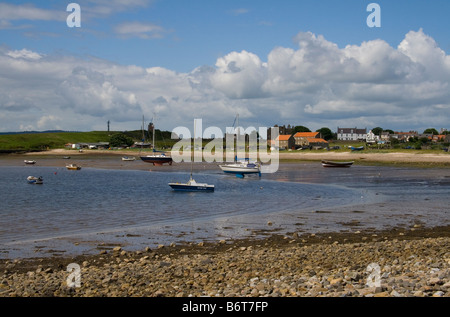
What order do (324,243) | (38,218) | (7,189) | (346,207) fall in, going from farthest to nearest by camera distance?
(7,189), (346,207), (38,218), (324,243)

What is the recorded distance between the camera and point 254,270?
14727 mm

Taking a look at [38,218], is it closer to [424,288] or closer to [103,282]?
[103,282]

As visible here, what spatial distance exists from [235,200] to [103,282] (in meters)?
27.5

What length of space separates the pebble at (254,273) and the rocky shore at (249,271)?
0.09ft

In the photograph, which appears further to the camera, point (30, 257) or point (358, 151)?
point (358, 151)

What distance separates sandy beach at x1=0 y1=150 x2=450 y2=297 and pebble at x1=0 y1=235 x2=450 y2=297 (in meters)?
0.02

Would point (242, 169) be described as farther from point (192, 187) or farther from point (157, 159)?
point (157, 159)

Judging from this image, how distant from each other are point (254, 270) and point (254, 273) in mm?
494

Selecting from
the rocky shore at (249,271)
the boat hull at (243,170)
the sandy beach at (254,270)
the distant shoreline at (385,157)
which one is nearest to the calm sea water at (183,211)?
the sandy beach at (254,270)

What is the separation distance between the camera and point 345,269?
1425 centimetres

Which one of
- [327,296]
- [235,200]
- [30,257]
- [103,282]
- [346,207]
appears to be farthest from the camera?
[235,200]

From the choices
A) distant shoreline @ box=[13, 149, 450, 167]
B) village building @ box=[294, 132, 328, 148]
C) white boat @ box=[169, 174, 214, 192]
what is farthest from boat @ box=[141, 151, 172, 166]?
village building @ box=[294, 132, 328, 148]

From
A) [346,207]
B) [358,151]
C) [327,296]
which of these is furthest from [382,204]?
[358,151]

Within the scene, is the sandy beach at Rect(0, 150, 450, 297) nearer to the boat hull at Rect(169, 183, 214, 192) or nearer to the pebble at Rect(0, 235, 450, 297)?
the pebble at Rect(0, 235, 450, 297)
